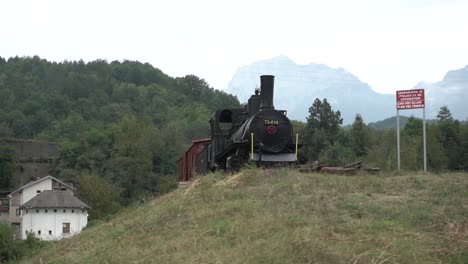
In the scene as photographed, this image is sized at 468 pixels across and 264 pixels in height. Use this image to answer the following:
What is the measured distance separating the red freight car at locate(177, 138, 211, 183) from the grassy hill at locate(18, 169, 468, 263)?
1162 centimetres

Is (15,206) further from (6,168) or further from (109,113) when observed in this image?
(109,113)

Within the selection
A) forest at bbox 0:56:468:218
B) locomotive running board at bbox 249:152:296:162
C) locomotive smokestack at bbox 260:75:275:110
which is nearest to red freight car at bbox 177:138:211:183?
locomotive smokestack at bbox 260:75:275:110

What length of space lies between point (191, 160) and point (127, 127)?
6625 centimetres

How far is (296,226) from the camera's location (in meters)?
9.15

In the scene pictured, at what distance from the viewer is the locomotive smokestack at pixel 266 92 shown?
1878 cm

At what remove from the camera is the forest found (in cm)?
5397

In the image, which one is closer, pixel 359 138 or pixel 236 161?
pixel 236 161

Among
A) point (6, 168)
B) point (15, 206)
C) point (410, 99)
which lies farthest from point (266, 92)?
point (6, 168)

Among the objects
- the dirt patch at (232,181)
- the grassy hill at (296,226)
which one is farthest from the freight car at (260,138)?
the grassy hill at (296,226)

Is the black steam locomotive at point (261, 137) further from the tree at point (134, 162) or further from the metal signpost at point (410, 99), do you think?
the tree at point (134, 162)

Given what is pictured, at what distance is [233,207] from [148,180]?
67752mm

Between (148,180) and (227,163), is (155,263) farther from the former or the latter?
(148,180)

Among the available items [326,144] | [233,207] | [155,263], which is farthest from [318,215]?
[326,144]

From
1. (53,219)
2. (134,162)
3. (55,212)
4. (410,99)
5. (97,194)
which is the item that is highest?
(410,99)
